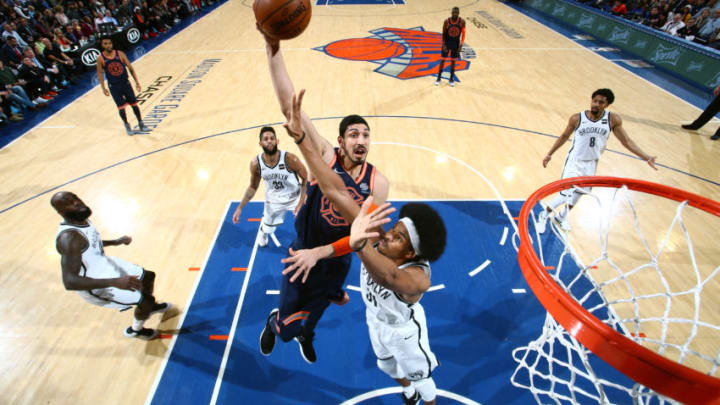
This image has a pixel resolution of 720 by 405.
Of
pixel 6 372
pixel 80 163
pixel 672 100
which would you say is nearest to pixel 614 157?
pixel 672 100

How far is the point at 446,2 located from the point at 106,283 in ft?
63.9

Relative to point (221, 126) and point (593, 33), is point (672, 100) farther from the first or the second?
point (221, 126)

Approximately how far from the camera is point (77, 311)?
362cm

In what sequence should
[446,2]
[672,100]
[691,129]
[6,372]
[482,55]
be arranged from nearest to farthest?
1. [6,372]
2. [691,129]
3. [672,100]
4. [482,55]
5. [446,2]

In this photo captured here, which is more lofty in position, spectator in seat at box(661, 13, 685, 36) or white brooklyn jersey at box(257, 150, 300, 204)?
spectator in seat at box(661, 13, 685, 36)

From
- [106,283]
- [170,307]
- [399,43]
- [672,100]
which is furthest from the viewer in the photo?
[399,43]

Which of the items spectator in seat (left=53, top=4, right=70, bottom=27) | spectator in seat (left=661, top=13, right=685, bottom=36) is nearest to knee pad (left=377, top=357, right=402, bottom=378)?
spectator in seat (left=661, top=13, right=685, bottom=36)

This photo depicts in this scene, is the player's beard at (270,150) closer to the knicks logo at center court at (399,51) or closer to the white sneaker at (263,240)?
the white sneaker at (263,240)

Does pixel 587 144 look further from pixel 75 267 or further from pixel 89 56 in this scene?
pixel 89 56

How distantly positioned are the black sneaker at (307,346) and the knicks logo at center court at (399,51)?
8.00 meters

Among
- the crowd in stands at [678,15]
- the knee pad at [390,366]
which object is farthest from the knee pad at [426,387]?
the crowd in stands at [678,15]

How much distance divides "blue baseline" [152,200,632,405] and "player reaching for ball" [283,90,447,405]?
0.63 m

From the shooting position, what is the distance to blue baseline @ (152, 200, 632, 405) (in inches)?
116

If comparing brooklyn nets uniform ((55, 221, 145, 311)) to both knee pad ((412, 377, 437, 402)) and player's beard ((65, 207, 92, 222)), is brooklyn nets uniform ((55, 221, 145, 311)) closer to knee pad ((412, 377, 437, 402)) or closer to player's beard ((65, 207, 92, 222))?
player's beard ((65, 207, 92, 222))
